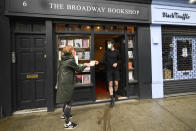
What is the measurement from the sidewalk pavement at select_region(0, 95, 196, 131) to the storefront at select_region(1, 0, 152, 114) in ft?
1.59

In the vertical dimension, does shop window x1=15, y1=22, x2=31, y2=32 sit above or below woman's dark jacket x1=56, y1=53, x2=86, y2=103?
above

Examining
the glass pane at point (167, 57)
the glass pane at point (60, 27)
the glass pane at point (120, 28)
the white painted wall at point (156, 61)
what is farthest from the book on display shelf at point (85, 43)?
the glass pane at point (167, 57)

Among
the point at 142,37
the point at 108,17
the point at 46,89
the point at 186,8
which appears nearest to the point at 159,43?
the point at 142,37

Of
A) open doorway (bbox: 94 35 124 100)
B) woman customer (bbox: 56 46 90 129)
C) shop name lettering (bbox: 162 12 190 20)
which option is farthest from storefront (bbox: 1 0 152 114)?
woman customer (bbox: 56 46 90 129)

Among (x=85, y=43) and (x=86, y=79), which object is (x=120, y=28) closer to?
(x=85, y=43)

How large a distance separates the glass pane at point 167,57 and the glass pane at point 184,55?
41 centimetres

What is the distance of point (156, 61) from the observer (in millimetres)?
4777

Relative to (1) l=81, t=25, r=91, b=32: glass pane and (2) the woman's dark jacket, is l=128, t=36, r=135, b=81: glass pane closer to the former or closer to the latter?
(1) l=81, t=25, r=91, b=32: glass pane

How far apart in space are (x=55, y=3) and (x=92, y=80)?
3044 millimetres

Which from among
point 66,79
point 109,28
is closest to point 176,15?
point 109,28

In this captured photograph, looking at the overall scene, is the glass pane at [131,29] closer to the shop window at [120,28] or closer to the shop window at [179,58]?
the shop window at [120,28]

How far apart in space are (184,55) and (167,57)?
3.15 feet

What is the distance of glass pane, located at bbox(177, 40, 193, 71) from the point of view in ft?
17.1

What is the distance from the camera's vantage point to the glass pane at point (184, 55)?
5.20 m
